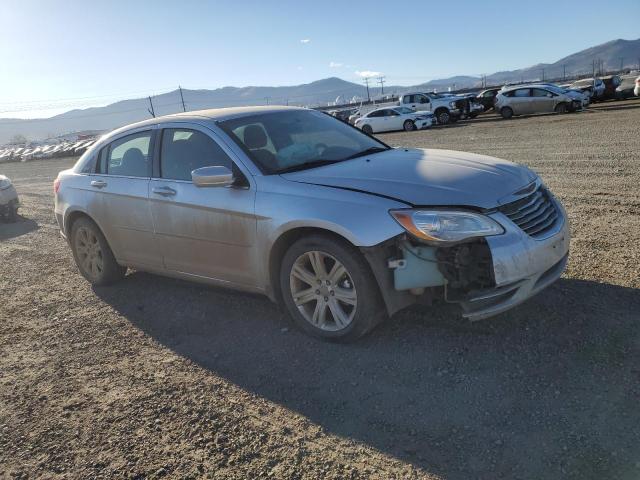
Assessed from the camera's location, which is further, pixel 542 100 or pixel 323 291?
pixel 542 100

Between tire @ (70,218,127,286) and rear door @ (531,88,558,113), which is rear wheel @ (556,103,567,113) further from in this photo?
tire @ (70,218,127,286)

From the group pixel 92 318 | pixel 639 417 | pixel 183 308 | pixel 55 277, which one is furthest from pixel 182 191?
pixel 639 417

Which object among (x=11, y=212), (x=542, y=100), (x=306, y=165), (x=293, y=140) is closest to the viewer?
(x=306, y=165)

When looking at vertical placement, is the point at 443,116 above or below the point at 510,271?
above

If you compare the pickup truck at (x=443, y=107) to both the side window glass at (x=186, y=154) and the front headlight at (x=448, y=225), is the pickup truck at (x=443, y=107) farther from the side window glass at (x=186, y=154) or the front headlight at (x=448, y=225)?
the front headlight at (x=448, y=225)

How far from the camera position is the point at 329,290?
377 cm

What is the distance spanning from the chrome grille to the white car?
83.5 feet

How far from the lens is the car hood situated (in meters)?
3.45

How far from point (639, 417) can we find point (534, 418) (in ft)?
1.63

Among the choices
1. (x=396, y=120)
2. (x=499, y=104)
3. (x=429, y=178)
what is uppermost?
(x=499, y=104)

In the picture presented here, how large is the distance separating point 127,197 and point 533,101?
26.2m

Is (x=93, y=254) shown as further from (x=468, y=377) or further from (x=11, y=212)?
(x=11, y=212)

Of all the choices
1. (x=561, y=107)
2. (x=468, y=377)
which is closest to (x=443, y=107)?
(x=561, y=107)

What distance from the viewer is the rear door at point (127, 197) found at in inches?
192
